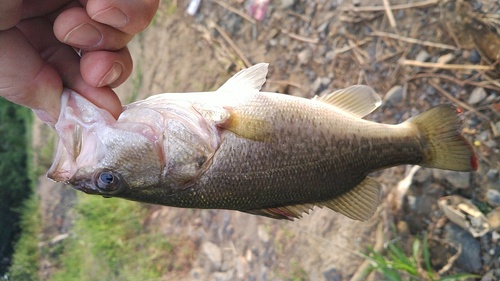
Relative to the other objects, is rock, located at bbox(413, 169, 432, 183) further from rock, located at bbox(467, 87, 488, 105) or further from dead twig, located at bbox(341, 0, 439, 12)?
dead twig, located at bbox(341, 0, 439, 12)

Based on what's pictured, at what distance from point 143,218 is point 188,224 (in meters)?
0.72

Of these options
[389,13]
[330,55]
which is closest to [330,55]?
[330,55]

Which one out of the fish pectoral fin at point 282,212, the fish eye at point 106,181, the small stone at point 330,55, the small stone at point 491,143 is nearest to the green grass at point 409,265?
the small stone at point 491,143

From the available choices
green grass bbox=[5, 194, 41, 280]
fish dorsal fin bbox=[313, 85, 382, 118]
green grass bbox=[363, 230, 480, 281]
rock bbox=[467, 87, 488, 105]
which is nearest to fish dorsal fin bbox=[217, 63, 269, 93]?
fish dorsal fin bbox=[313, 85, 382, 118]

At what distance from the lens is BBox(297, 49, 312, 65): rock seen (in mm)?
3822

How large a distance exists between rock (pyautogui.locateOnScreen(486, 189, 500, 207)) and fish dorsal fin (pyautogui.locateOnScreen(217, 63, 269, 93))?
1729 millimetres

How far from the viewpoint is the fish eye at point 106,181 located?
174 centimetres

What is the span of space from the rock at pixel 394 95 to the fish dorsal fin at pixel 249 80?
1.56m

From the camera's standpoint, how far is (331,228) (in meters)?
3.53

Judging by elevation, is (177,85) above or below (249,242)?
above

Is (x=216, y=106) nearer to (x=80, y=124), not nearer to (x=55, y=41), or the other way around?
(x=80, y=124)

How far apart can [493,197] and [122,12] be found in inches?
94.1

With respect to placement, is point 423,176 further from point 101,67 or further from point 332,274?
point 101,67

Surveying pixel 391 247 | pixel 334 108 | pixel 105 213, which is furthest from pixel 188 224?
pixel 334 108
